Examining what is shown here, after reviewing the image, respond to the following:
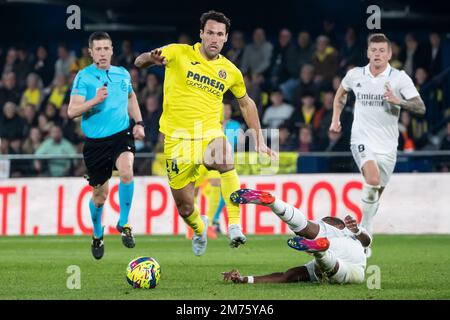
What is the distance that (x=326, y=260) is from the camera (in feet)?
30.3

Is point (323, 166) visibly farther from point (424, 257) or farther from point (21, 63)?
point (21, 63)

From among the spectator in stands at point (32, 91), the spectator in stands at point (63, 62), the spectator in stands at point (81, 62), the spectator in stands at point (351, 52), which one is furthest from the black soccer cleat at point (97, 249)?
the spectator in stands at point (63, 62)

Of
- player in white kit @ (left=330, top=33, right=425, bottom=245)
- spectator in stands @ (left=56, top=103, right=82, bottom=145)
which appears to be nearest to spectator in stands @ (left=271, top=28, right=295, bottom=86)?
spectator in stands @ (left=56, top=103, right=82, bottom=145)

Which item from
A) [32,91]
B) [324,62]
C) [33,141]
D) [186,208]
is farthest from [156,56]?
[32,91]

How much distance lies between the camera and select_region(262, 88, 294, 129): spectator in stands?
2069 cm

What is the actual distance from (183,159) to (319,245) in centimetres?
251

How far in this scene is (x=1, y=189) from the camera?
64.7 feet

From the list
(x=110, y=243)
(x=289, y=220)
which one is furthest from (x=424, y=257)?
(x=110, y=243)

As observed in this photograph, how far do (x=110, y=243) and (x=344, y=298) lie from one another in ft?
29.6

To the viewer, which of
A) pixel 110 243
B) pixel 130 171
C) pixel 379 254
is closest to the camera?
pixel 130 171

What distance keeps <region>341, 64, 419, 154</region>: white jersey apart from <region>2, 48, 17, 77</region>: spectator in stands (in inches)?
517

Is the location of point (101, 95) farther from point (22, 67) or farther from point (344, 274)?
point (22, 67)

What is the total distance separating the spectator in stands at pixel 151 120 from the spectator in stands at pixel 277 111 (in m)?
2.31

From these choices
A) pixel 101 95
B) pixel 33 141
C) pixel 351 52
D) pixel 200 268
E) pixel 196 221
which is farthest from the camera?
pixel 33 141
